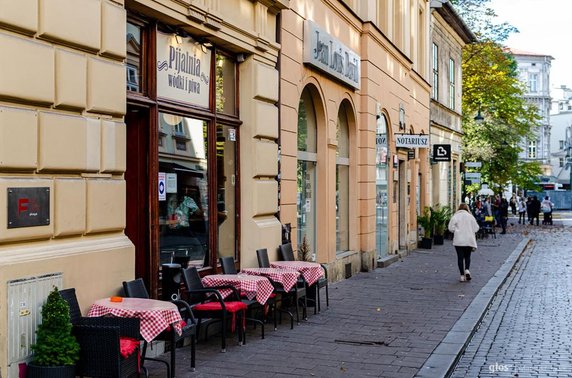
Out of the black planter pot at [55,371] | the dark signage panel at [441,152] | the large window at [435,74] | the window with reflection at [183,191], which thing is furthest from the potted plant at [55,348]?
the large window at [435,74]

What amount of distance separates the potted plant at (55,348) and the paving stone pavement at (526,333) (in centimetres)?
394

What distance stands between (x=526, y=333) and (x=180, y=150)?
505cm

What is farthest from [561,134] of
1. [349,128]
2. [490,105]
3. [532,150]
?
[349,128]

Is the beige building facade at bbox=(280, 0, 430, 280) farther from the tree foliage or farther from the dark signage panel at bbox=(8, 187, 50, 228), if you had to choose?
the tree foliage

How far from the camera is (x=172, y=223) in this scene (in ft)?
32.0

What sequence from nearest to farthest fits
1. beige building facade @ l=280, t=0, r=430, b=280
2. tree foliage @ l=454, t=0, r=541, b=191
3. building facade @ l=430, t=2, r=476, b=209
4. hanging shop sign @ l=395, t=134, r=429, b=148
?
1. beige building facade @ l=280, t=0, r=430, b=280
2. hanging shop sign @ l=395, t=134, r=429, b=148
3. building facade @ l=430, t=2, r=476, b=209
4. tree foliage @ l=454, t=0, r=541, b=191

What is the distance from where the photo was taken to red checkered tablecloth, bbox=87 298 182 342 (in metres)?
6.87

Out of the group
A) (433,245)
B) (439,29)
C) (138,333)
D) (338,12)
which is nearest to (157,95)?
(138,333)

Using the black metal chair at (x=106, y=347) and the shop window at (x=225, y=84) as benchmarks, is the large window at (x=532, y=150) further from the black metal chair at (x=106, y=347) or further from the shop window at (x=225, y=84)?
the black metal chair at (x=106, y=347)

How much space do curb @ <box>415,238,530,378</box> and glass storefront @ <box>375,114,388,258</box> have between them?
438cm

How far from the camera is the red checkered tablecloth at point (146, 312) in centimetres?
687

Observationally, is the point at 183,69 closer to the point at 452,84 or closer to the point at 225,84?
the point at 225,84

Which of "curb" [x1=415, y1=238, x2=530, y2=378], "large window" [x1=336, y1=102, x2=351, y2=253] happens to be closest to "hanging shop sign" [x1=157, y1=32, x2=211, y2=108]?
"curb" [x1=415, y1=238, x2=530, y2=378]

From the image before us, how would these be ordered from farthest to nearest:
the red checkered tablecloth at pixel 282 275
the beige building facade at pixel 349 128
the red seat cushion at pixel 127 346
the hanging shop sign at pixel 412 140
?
the hanging shop sign at pixel 412 140 → the beige building facade at pixel 349 128 → the red checkered tablecloth at pixel 282 275 → the red seat cushion at pixel 127 346
